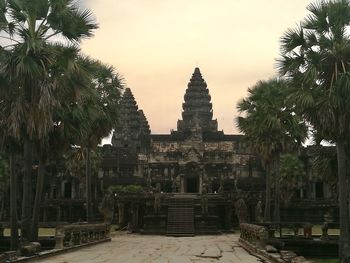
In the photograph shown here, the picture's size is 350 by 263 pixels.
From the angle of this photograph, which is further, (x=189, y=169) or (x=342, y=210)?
(x=189, y=169)

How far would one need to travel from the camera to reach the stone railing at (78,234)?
1955 centimetres

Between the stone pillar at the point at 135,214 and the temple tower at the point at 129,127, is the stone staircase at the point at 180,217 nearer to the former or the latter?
the stone pillar at the point at 135,214

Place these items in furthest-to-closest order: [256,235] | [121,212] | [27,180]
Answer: [121,212] < [27,180] < [256,235]

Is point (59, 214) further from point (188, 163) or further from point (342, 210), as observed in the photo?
point (342, 210)

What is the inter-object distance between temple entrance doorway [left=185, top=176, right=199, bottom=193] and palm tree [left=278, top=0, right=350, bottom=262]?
42.6 metres

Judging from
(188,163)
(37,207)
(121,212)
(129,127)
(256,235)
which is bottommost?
(121,212)

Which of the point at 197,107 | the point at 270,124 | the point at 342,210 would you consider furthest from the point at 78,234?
the point at 197,107

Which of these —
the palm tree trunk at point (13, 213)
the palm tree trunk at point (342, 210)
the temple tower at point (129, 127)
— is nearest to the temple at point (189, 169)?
the temple tower at point (129, 127)

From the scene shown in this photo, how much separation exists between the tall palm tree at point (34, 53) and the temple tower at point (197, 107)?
5983cm

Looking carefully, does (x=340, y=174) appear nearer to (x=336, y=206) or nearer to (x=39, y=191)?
(x=39, y=191)

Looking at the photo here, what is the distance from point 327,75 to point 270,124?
1352cm

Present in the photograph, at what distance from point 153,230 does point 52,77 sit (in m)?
19.3

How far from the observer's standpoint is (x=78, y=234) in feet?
72.7

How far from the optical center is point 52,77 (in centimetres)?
2100
